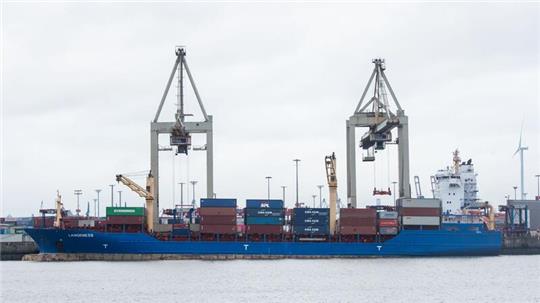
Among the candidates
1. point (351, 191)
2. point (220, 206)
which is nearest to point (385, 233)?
point (351, 191)

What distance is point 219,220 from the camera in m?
85.6

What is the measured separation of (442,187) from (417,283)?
51.1m

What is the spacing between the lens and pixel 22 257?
99.8 metres

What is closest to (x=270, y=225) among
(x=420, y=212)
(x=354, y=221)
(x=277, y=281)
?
(x=354, y=221)

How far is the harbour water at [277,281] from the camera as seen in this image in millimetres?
54625

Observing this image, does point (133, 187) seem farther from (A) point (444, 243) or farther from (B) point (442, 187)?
(B) point (442, 187)

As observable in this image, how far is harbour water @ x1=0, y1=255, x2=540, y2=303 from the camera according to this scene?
179 ft

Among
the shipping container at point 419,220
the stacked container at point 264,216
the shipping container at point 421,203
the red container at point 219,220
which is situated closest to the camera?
the red container at point 219,220

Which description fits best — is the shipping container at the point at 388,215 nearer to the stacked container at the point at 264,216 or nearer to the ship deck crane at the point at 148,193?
the stacked container at the point at 264,216

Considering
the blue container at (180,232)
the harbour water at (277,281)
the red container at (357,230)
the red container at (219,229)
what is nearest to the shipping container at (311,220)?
the red container at (357,230)

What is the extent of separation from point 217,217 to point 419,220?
17509mm

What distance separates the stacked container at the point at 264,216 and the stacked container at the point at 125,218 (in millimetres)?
8946

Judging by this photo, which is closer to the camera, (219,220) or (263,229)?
(219,220)

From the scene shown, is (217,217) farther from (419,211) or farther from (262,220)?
(419,211)
